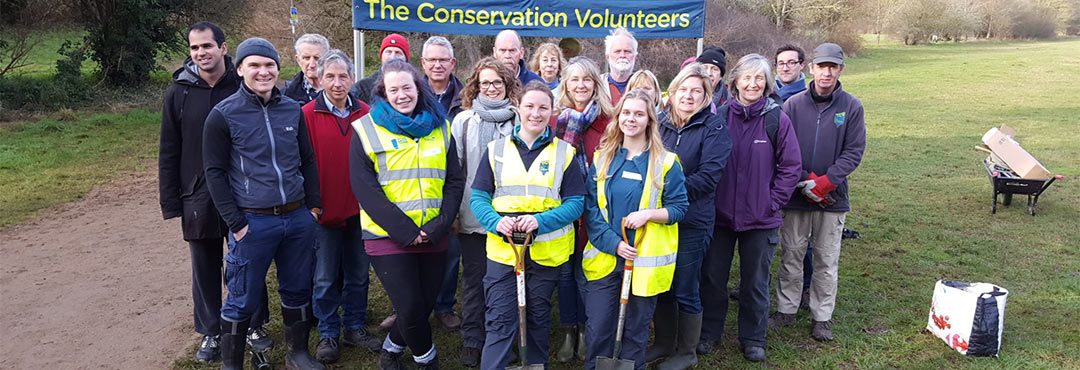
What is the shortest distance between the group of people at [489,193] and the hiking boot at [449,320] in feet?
1.64

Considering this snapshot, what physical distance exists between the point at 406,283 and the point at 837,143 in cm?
281

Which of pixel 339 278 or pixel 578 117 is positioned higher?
pixel 578 117

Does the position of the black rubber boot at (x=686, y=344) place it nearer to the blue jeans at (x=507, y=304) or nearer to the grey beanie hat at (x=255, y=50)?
the blue jeans at (x=507, y=304)

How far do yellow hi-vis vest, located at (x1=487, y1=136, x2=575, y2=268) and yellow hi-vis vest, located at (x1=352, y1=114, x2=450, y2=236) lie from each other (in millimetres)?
310

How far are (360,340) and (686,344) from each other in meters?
2.00

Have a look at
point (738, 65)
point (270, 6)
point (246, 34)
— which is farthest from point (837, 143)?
point (270, 6)

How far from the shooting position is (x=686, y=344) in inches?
175

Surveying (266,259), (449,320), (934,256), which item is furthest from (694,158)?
(934,256)


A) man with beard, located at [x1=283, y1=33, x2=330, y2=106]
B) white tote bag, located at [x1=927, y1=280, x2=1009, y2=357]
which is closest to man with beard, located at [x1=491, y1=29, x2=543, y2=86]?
man with beard, located at [x1=283, y1=33, x2=330, y2=106]

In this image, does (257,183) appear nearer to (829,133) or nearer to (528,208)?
(528,208)

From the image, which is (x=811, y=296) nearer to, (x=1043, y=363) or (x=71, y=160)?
(x=1043, y=363)

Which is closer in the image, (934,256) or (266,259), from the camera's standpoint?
(266,259)

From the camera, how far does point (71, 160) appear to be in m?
10.5

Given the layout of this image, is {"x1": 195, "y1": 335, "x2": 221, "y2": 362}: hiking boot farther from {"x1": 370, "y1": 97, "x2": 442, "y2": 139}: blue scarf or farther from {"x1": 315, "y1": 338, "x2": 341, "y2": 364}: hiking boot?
{"x1": 370, "y1": 97, "x2": 442, "y2": 139}: blue scarf
